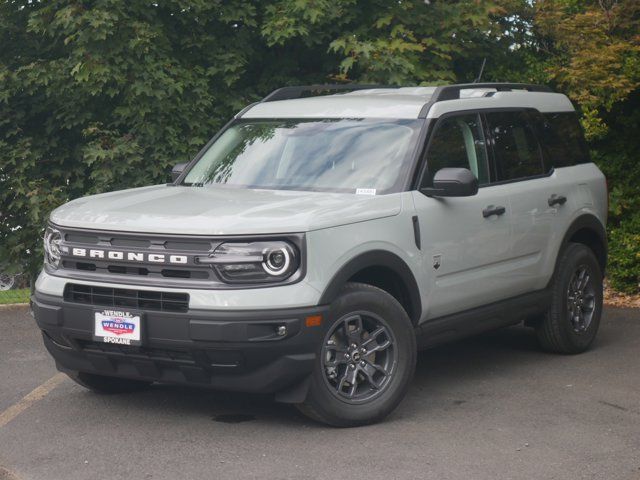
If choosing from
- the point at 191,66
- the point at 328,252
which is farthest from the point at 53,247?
the point at 191,66

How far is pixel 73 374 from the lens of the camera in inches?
291

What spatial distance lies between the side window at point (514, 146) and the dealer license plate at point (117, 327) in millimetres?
→ 2854

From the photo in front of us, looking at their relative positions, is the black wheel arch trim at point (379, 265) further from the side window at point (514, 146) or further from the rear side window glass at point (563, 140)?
the rear side window glass at point (563, 140)

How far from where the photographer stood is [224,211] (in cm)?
659

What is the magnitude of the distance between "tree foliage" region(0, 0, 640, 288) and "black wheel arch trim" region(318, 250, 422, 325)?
4.54 metres

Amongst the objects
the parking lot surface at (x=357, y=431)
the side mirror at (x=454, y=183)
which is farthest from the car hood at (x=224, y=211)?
the parking lot surface at (x=357, y=431)

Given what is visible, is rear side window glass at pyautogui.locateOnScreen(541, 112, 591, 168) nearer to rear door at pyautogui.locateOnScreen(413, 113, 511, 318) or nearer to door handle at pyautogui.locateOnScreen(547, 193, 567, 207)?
door handle at pyautogui.locateOnScreen(547, 193, 567, 207)

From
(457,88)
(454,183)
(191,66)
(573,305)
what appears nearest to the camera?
(454,183)

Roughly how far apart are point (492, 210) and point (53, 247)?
2795mm

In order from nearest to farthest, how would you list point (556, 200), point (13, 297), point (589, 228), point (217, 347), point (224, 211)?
1. point (217, 347)
2. point (224, 211)
3. point (556, 200)
4. point (589, 228)
5. point (13, 297)

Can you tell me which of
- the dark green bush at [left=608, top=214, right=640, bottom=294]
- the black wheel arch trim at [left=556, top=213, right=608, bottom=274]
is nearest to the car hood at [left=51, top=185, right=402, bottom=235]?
the black wheel arch trim at [left=556, top=213, right=608, bottom=274]

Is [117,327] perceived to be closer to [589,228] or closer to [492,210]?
[492,210]

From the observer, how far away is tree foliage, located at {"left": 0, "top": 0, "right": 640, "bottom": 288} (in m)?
11.4

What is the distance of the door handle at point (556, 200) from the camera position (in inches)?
332
